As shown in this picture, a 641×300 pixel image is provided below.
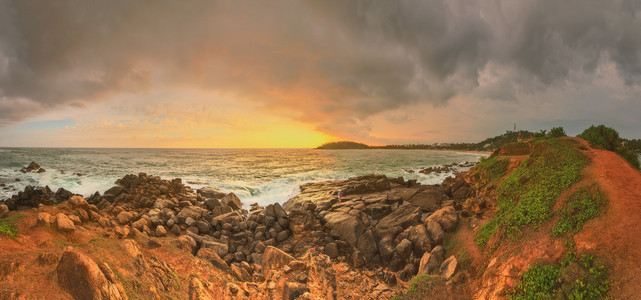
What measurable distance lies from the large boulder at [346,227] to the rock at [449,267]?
477cm

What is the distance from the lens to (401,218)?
14234mm

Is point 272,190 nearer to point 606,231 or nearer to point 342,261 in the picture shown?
point 342,261

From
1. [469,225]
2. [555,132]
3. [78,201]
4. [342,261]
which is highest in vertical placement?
[555,132]

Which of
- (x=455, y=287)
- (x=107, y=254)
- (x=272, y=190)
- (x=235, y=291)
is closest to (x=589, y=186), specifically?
(x=455, y=287)

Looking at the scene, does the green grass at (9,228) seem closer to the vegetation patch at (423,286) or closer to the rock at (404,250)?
the vegetation patch at (423,286)

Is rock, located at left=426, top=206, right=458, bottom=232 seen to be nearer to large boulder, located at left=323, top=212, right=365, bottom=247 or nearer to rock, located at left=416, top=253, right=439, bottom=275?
rock, located at left=416, top=253, right=439, bottom=275

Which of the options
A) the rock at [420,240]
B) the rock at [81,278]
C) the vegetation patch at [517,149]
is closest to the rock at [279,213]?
the rock at [420,240]

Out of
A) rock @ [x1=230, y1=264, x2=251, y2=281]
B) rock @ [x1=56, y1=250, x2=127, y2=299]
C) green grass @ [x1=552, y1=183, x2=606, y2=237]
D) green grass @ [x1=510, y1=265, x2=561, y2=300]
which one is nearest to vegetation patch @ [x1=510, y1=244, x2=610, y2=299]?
green grass @ [x1=510, y1=265, x2=561, y2=300]

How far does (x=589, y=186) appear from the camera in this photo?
8922 mm

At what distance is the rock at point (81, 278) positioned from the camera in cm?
480

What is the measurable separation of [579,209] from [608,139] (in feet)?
39.7

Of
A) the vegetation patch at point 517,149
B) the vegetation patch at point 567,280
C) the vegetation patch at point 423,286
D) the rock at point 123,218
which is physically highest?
the vegetation patch at point 517,149

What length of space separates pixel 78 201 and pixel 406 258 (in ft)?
50.1

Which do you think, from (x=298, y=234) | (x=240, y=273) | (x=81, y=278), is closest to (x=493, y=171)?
(x=298, y=234)
